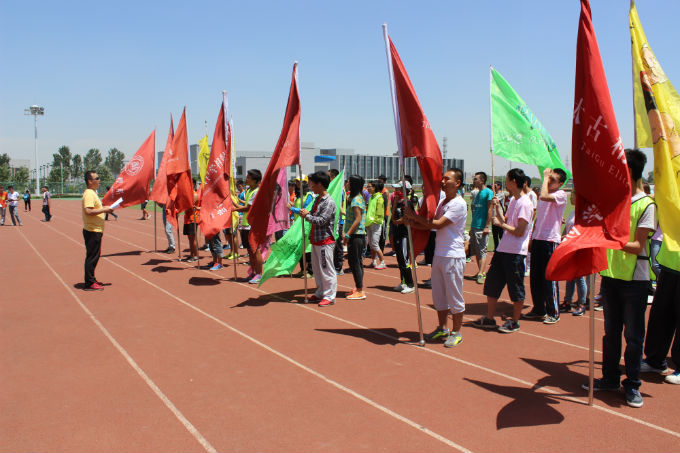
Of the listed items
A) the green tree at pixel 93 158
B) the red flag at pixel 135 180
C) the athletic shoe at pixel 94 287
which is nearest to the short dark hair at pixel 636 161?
the athletic shoe at pixel 94 287

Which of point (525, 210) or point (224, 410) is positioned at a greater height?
point (525, 210)

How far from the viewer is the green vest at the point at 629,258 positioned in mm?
4191

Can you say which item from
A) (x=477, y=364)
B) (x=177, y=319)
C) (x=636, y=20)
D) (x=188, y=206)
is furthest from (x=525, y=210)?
(x=188, y=206)

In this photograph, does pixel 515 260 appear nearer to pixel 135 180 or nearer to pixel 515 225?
pixel 515 225

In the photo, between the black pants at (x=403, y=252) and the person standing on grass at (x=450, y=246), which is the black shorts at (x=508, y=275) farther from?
the black pants at (x=403, y=252)

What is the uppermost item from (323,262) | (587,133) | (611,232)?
(587,133)

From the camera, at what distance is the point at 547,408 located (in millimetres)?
4121

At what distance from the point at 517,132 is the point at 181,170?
24.7 ft

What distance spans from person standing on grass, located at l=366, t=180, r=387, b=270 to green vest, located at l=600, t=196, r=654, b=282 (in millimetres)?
6051

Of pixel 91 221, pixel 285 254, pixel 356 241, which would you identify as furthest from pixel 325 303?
pixel 91 221

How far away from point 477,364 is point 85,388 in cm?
379

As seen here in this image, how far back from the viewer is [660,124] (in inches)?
160

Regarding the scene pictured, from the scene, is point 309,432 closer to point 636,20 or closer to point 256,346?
point 256,346

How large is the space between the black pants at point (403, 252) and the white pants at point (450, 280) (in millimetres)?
3087
